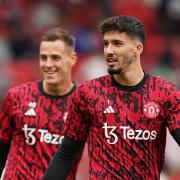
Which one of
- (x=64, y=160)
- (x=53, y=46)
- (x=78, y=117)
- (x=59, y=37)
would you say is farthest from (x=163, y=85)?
(x=59, y=37)

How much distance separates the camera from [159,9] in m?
15.8

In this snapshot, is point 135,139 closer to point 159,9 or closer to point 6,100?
point 6,100

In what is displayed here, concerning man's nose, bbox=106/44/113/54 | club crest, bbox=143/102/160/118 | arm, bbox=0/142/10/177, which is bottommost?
arm, bbox=0/142/10/177

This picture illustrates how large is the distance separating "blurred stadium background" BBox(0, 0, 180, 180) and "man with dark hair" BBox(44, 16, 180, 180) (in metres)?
7.33

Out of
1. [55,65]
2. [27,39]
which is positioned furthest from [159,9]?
[55,65]

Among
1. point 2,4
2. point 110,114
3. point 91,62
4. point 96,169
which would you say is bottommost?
point 96,169

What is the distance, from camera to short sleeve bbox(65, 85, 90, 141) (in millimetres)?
6066

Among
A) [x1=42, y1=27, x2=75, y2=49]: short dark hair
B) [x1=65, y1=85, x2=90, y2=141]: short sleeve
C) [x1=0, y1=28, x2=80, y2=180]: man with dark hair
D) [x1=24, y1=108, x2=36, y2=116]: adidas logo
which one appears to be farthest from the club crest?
[x1=42, y1=27, x2=75, y2=49]: short dark hair

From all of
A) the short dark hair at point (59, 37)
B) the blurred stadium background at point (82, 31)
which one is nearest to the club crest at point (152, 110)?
the short dark hair at point (59, 37)

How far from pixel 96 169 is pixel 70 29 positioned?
926cm

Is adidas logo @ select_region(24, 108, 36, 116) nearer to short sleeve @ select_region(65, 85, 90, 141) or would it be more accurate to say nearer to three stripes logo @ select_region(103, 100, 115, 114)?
short sleeve @ select_region(65, 85, 90, 141)

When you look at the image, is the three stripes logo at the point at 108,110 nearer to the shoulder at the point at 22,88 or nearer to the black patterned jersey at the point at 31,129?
the black patterned jersey at the point at 31,129

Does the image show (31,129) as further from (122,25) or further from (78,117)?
(122,25)

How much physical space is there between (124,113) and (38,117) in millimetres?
1608
